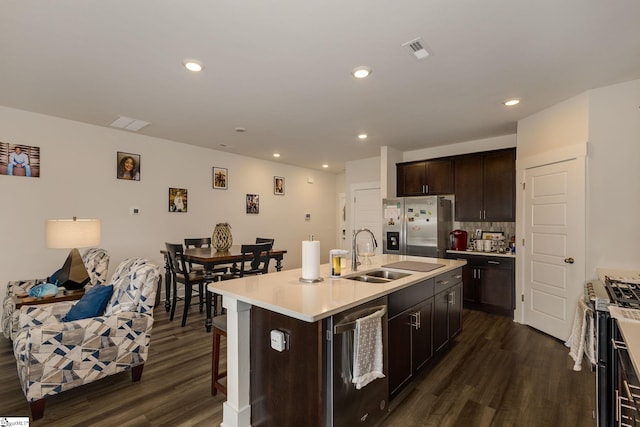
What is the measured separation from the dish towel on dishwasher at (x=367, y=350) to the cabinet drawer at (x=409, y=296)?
0.71 ft

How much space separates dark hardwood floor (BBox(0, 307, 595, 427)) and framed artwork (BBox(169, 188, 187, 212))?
8.00ft

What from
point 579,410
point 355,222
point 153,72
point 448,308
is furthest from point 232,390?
point 355,222

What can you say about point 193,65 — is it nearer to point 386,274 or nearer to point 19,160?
point 386,274

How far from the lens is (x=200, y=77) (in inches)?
107

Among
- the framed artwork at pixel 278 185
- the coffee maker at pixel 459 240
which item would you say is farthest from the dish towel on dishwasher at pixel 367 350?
the framed artwork at pixel 278 185

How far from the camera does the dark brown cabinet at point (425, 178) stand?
5016 millimetres

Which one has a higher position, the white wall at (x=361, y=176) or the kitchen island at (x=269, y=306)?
the white wall at (x=361, y=176)

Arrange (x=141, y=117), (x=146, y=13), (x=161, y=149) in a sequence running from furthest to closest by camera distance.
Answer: (x=161, y=149)
(x=141, y=117)
(x=146, y=13)

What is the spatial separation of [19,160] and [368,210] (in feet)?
17.9

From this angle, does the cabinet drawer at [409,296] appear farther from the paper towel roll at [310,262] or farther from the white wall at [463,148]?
the white wall at [463,148]

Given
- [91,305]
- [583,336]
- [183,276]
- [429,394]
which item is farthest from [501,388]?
[183,276]

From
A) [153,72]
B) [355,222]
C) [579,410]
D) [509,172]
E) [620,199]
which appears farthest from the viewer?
[355,222]

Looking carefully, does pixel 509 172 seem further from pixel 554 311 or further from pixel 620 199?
pixel 554 311

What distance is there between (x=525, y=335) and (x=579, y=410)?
4.83ft
